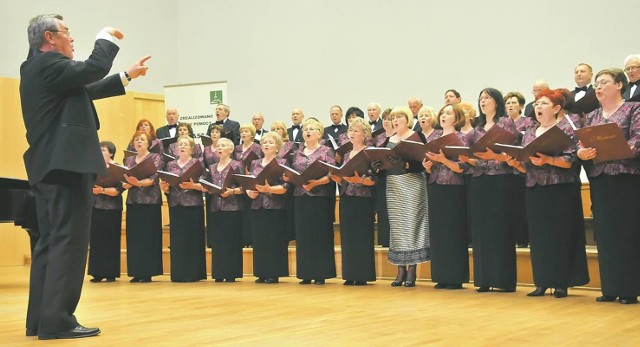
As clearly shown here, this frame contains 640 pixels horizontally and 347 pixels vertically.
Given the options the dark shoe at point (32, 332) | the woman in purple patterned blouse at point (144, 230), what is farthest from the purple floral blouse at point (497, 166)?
the dark shoe at point (32, 332)

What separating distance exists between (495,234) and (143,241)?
3179 mm

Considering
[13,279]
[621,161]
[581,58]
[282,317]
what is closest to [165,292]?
[282,317]

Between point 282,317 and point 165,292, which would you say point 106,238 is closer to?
point 165,292

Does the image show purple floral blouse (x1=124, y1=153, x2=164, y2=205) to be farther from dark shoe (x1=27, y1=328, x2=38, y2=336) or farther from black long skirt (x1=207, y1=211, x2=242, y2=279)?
dark shoe (x1=27, y1=328, x2=38, y2=336)

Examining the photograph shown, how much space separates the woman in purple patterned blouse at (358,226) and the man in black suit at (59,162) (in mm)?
2900

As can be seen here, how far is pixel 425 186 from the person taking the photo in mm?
5945

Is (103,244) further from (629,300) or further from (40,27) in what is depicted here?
(629,300)

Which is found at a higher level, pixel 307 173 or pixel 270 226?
pixel 307 173

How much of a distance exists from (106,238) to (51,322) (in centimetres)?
382

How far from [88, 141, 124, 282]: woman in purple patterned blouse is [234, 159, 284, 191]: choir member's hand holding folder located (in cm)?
129

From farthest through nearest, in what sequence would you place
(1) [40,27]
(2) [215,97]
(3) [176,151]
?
(2) [215,97] → (3) [176,151] → (1) [40,27]

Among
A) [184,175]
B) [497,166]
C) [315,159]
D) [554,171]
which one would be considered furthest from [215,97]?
[554,171]

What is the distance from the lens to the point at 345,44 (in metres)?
10.3

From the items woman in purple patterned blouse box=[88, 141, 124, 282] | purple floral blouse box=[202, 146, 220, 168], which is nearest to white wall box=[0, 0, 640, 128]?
purple floral blouse box=[202, 146, 220, 168]
